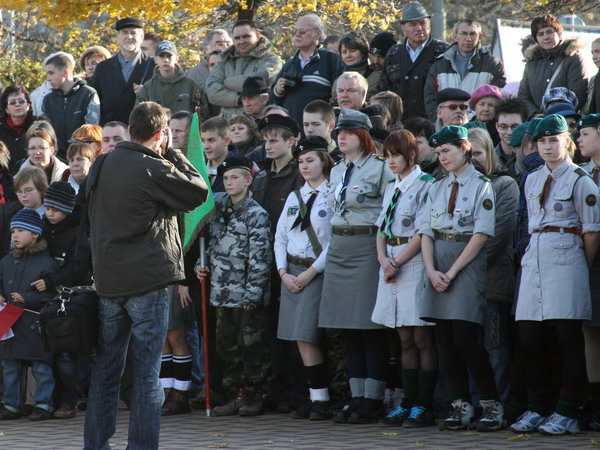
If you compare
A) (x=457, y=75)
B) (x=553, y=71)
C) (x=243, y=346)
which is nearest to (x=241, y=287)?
(x=243, y=346)

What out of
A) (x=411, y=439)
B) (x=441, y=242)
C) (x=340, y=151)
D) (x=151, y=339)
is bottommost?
(x=411, y=439)

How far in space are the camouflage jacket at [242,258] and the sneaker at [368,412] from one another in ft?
4.06

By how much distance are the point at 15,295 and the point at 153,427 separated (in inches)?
132

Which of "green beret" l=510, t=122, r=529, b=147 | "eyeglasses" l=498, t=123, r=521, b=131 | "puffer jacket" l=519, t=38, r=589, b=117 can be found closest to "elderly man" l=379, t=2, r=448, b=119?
"puffer jacket" l=519, t=38, r=589, b=117

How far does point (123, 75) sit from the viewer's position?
12914mm

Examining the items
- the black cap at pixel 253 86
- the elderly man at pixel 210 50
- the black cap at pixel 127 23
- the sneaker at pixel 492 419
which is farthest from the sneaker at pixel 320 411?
the black cap at pixel 127 23

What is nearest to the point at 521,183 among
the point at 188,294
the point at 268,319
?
the point at 268,319

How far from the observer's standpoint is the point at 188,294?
9.44 meters

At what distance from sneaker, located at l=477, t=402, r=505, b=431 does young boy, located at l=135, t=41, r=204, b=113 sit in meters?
5.90

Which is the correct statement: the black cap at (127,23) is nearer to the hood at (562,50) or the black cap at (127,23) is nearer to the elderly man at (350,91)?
the elderly man at (350,91)

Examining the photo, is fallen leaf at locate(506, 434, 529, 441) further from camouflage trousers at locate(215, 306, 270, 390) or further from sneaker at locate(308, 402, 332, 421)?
camouflage trousers at locate(215, 306, 270, 390)

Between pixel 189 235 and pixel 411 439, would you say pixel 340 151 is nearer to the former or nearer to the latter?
pixel 189 235

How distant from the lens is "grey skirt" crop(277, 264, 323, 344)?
8.57 m

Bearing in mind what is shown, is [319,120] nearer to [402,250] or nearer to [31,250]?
[402,250]
